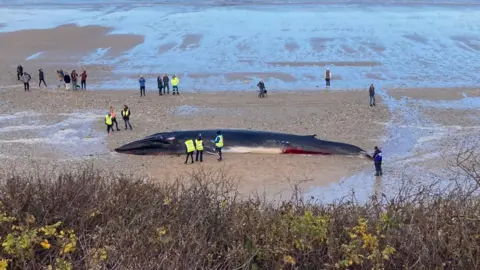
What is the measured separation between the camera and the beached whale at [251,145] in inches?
798

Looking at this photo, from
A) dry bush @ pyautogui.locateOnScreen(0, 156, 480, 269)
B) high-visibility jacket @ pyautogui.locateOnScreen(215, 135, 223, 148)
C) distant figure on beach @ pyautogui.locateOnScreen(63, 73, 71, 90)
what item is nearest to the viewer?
dry bush @ pyautogui.locateOnScreen(0, 156, 480, 269)

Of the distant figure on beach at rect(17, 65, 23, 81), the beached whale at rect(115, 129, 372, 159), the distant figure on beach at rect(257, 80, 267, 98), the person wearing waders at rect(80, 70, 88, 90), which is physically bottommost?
the beached whale at rect(115, 129, 372, 159)

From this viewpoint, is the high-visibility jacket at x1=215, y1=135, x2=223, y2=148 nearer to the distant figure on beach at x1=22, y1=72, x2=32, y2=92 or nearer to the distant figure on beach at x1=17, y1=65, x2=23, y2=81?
the distant figure on beach at x1=22, y1=72, x2=32, y2=92

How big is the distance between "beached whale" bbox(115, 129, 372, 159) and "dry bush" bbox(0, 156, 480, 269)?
10.1 meters

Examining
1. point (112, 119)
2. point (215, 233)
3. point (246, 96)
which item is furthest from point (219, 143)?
point (215, 233)

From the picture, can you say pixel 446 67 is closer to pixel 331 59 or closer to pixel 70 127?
pixel 331 59

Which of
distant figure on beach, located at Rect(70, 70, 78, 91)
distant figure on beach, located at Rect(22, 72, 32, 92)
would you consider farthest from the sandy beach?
distant figure on beach, located at Rect(70, 70, 78, 91)

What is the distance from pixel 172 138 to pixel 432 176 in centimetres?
813

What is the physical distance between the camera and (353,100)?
27734 millimetres

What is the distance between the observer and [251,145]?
2056 cm

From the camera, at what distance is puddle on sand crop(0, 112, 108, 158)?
21141mm

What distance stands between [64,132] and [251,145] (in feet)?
23.3

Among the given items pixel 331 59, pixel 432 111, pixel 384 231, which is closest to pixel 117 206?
pixel 384 231

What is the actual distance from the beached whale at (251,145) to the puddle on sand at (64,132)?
139cm
